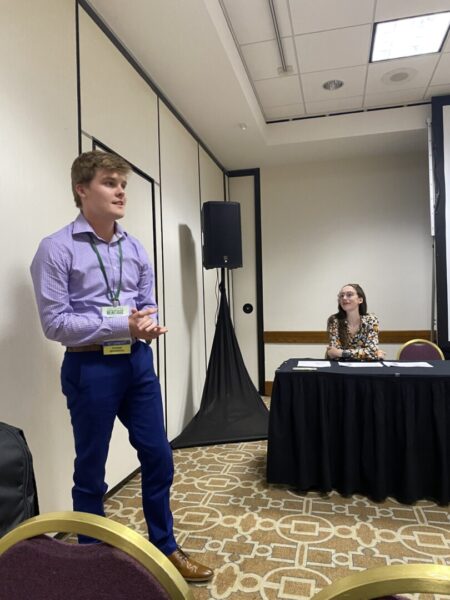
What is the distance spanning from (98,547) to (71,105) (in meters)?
2.09

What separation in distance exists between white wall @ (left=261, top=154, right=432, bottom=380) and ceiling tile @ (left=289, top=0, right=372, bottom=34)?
2168 mm

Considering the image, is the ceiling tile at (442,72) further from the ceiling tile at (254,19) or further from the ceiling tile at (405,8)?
the ceiling tile at (254,19)

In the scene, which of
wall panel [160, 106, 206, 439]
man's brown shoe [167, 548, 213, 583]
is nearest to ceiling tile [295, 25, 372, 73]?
wall panel [160, 106, 206, 439]

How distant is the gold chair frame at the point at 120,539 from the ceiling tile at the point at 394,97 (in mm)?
4233

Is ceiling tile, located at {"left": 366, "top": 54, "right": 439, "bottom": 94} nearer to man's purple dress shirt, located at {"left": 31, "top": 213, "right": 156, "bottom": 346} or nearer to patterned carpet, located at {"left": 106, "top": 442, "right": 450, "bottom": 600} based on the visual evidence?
man's purple dress shirt, located at {"left": 31, "top": 213, "right": 156, "bottom": 346}

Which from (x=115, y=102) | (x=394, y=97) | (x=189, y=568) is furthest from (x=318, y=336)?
(x=189, y=568)

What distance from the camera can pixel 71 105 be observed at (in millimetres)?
2055

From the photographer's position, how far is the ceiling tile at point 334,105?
3.93 m

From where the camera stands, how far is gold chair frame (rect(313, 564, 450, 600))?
0.46 metres

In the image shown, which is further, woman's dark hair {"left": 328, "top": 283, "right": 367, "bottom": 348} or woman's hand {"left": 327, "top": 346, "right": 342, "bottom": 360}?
woman's dark hair {"left": 328, "top": 283, "right": 367, "bottom": 348}

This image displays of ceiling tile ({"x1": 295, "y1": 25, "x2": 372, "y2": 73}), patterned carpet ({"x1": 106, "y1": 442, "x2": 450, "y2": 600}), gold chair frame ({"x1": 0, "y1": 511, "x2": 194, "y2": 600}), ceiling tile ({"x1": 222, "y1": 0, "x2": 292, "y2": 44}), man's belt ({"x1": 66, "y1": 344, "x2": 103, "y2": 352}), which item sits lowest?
patterned carpet ({"x1": 106, "y1": 442, "x2": 450, "y2": 600})

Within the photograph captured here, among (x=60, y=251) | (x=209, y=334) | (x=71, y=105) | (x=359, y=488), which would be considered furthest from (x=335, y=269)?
(x=60, y=251)

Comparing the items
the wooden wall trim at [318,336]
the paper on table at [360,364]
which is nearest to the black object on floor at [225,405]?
the paper on table at [360,364]

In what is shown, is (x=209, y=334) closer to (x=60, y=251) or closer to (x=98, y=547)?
(x=60, y=251)
